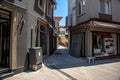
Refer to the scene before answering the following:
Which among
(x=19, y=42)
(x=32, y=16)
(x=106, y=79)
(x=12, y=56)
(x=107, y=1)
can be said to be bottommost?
(x=106, y=79)

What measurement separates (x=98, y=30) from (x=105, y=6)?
128 inches

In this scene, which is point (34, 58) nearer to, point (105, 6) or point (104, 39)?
point (104, 39)

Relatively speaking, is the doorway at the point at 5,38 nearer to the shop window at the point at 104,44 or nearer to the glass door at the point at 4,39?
the glass door at the point at 4,39

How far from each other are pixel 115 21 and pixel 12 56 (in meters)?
13.0

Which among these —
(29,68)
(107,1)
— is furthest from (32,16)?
(107,1)

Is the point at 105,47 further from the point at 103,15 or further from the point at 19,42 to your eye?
the point at 19,42

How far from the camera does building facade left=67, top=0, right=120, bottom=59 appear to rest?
52.2ft

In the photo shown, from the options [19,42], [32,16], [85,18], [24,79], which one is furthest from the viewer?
[85,18]

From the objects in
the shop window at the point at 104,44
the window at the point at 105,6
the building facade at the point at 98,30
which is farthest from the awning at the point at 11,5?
the window at the point at 105,6

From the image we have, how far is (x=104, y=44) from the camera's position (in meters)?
17.1

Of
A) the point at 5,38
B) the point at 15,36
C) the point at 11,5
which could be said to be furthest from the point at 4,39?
the point at 11,5

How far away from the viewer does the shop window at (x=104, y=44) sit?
53.7 feet

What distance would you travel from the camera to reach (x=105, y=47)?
17.2 meters

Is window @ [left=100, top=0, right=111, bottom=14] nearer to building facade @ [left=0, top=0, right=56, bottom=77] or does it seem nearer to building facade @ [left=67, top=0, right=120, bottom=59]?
building facade @ [left=67, top=0, right=120, bottom=59]
